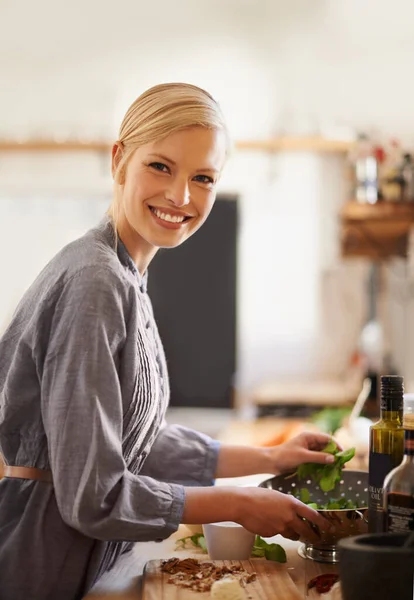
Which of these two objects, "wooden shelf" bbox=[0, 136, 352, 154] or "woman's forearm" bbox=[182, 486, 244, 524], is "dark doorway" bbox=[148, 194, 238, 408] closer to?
"wooden shelf" bbox=[0, 136, 352, 154]

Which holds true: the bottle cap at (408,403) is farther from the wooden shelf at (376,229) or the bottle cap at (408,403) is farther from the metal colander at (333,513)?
the wooden shelf at (376,229)

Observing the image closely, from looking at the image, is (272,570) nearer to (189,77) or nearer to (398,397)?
(398,397)

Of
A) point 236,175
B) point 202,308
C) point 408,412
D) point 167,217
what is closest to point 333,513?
point 408,412

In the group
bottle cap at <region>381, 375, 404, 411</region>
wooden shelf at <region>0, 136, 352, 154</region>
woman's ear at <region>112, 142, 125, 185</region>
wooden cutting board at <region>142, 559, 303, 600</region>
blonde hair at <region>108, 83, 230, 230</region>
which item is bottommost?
wooden cutting board at <region>142, 559, 303, 600</region>

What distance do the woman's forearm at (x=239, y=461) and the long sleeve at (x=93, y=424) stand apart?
44cm

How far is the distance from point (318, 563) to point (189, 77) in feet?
12.9

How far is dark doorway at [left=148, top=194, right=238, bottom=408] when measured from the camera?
4.79 meters

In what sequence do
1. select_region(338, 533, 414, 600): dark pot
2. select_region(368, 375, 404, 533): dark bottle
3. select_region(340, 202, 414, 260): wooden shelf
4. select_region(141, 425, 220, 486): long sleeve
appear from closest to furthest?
select_region(338, 533, 414, 600): dark pot
select_region(368, 375, 404, 533): dark bottle
select_region(141, 425, 220, 486): long sleeve
select_region(340, 202, 414, 260): wooden shelf

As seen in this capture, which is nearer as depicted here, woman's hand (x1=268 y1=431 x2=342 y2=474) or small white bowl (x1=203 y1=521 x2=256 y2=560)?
small white bowl (x1=203 y1=521 x2=256 y2=560)

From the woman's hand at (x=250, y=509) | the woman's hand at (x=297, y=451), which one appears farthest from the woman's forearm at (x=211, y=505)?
the woman's hand at (x=297, y=451)

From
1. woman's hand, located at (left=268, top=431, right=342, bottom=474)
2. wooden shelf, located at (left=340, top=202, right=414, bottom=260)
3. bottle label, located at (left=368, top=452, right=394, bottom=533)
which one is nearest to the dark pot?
bottle label, located at (left=368, top=452, right=394, bottom=533)

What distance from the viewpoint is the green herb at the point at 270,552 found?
4.04 ft

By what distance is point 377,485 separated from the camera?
41.8 inches

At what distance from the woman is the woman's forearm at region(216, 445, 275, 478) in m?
0.26
